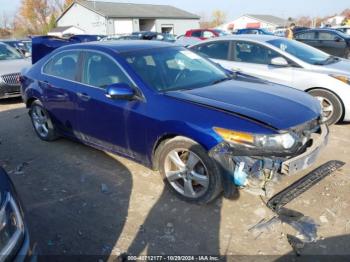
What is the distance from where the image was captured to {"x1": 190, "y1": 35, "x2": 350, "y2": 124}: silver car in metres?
5.97

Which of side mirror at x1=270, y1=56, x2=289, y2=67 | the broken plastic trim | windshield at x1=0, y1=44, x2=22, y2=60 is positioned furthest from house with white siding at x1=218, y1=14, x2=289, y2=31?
the broken plastic trim

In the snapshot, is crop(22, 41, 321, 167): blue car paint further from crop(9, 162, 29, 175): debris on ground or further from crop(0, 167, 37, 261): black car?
crop(0, 167, 37, 261): black car

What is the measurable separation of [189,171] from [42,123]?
10.3 feet

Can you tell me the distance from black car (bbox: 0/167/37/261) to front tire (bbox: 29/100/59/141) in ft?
10.7

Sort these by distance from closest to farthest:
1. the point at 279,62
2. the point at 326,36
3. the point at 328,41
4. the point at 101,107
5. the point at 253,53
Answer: the point at 101,107
the point at 279,62
the point at 253,53
the point at 328,41
the point at 326,36

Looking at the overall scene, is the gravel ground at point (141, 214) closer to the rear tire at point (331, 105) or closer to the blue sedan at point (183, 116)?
the blue sedan at point (183, 116)

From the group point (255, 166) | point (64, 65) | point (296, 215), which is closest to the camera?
point (255, 166)

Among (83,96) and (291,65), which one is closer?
(83,96)

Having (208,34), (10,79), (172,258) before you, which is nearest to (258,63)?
(172,258)

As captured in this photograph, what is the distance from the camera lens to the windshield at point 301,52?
6594 millimetres

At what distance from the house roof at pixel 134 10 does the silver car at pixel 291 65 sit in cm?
3573

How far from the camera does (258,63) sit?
6.77 metres

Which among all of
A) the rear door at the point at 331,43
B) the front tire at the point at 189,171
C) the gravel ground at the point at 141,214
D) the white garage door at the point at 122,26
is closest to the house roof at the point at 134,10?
the white garage door at the point at 122,26

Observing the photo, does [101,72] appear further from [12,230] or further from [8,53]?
[8,53]
